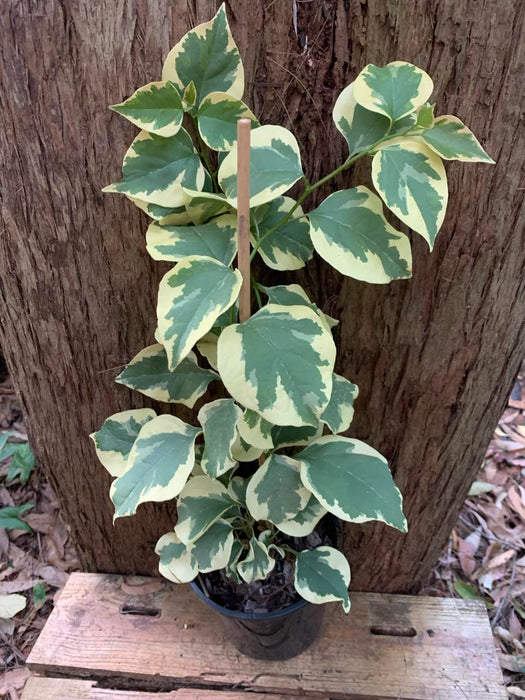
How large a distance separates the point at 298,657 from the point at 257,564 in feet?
1.35

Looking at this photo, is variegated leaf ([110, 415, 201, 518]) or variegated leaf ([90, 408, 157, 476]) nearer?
variegated leaf ([110, 415, 201, 518])

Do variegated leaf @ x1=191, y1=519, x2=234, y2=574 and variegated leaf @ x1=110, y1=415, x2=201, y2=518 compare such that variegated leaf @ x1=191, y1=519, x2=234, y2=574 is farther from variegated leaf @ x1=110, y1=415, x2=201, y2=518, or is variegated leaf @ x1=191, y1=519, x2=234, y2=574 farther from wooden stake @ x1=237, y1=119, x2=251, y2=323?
wooden stake @ x1=237, y1=119, x2=251, y2=323

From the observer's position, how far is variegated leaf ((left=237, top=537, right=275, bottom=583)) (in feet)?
2.83

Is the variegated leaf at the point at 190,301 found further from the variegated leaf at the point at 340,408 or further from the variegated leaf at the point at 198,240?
the variegated leaf at the point at 340,408

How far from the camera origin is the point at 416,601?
4.08 ft

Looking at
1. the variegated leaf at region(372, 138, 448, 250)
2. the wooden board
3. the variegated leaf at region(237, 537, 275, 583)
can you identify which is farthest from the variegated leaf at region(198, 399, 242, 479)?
the wooden board

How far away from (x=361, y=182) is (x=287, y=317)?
284 mm

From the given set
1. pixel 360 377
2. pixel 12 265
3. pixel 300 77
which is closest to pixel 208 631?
pixel 360 377

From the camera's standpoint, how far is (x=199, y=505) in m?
0.86

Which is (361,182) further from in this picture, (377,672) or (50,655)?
(50,655)

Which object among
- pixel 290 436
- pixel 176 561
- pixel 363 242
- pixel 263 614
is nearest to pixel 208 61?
pixel 363 242

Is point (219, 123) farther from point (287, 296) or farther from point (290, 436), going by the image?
point (290, 436)

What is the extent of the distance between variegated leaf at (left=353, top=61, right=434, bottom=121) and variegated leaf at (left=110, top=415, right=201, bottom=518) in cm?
51

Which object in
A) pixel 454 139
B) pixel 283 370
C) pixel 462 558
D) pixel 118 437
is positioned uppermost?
pixel 454 139
